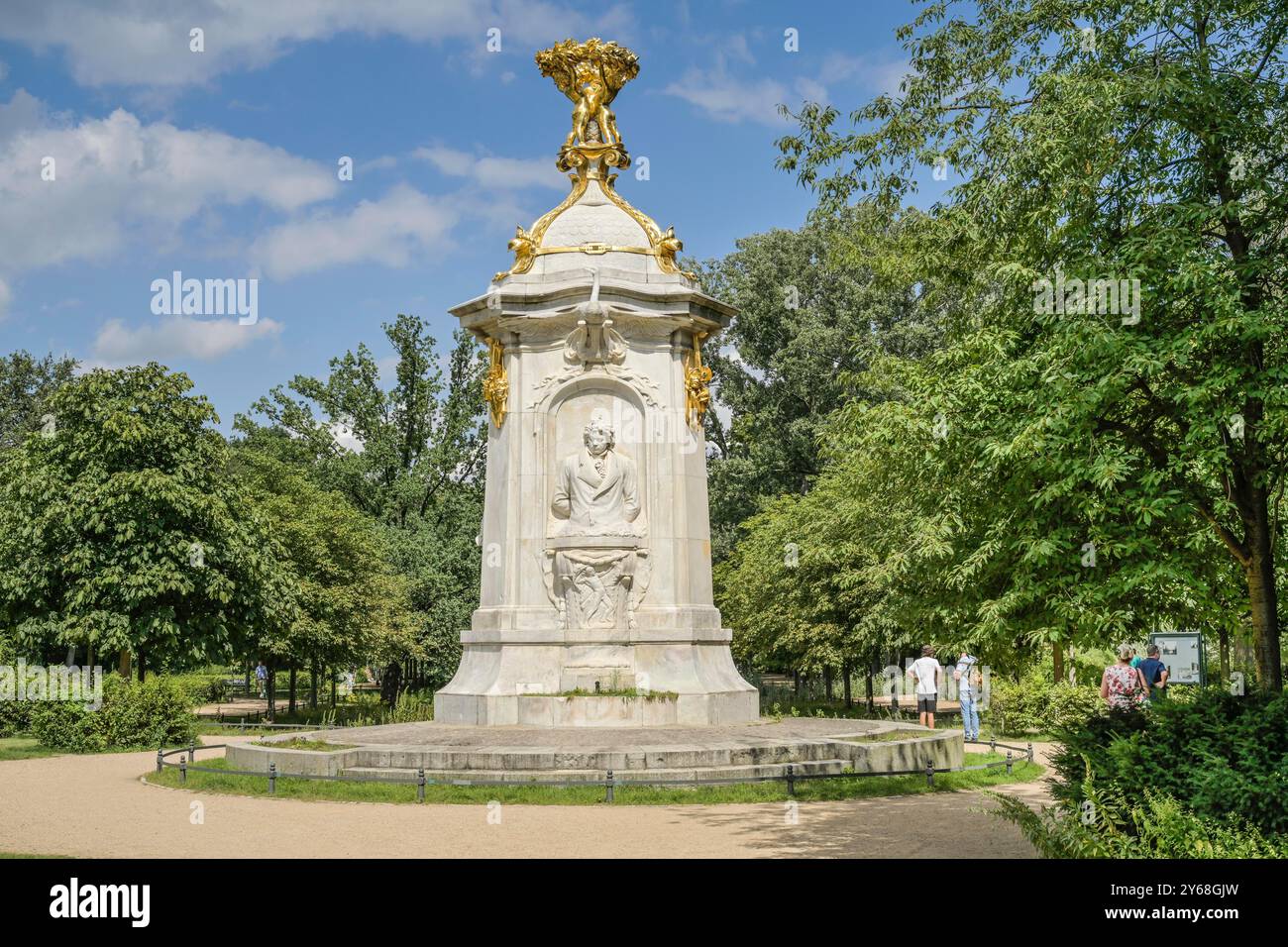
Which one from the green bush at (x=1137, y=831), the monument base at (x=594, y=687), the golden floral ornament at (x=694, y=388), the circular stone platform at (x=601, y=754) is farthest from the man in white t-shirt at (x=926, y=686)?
the green bush at (x=1137, y=831)

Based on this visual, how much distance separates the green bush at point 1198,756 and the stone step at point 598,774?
6196mm

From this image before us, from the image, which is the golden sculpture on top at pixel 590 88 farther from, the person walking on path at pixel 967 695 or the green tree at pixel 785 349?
the green tree at pixel 785 349

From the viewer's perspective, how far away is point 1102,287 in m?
10.4

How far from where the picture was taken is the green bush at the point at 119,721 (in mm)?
25109

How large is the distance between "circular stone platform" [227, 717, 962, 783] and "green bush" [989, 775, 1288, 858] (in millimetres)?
6735

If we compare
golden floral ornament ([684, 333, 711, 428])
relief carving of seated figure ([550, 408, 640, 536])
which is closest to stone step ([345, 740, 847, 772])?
relief carving of seated figure ([550, 408, 640, 536])

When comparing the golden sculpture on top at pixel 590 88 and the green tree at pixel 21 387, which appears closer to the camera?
the golden sculpture on top at pixel 590 88

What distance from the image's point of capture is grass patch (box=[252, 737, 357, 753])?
17.6 metres

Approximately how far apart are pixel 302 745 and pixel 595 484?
258 inches

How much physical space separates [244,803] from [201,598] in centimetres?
1661

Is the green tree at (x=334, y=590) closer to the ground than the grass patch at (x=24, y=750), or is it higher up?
higher up

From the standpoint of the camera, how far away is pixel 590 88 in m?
23.8

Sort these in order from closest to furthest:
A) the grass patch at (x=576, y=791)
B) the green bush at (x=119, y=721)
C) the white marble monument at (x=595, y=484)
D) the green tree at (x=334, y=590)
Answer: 1. the grass patch at (x=576, y=791)
2. the white marble monument at (x=595, y=484)
3. the green bush at (x=119, y=721)
4. the green tree at (x=334, y=590)

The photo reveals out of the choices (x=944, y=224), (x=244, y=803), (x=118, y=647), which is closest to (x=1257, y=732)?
(x=944, y=224)
